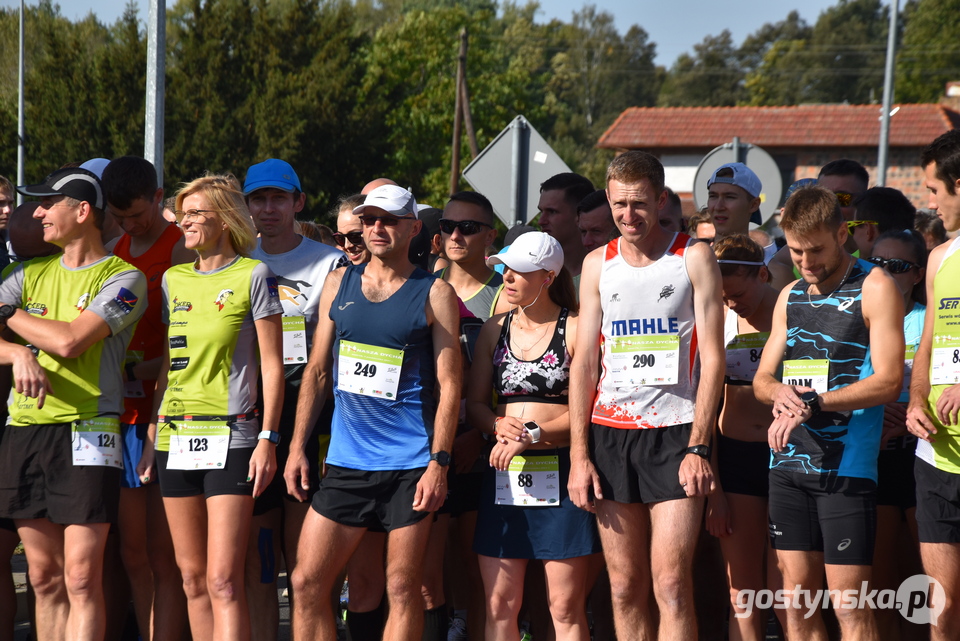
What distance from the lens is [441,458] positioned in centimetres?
427

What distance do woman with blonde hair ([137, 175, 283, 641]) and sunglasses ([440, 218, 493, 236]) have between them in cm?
140

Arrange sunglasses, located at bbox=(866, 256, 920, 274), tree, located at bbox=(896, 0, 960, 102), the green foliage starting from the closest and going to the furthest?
sunglasses, located at bbox=(866, 256, 920, 274)
the green foliage
tree, located at bbox=(896, 0, 960, 102)

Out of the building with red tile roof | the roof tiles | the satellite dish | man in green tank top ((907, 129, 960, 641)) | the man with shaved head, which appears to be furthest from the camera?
the roof tiles

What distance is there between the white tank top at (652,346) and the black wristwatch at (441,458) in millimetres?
705

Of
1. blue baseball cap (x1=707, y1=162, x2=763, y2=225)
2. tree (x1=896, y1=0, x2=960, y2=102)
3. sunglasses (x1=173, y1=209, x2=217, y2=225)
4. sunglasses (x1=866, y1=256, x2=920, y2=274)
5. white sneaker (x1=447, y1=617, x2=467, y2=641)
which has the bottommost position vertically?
white sneaker (x1=447, y1=617, x2=467, y2=641)

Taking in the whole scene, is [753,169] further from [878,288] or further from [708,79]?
[708,79]

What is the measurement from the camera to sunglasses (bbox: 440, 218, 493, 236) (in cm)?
558

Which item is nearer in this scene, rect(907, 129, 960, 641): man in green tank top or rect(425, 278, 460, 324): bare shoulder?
rect(907, 129, 960, 641): man in green tank top

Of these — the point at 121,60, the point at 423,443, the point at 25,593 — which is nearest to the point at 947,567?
the point at 423,443

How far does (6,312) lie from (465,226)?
240 cm

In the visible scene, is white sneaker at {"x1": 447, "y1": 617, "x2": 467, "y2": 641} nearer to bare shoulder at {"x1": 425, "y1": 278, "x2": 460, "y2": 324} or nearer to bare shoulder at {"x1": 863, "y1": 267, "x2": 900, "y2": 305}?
bare shoulder at {"x1": 425, "y1": 278, "x2": 460, "y2": 324}

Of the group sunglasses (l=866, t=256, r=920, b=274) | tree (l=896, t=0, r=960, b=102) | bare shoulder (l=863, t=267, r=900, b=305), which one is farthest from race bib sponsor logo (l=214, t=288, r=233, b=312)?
tree (l=896, t=0, r=960, b=102)

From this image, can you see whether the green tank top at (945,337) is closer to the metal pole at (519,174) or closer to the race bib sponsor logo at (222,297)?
the race bib sponsor logo at (222,297)

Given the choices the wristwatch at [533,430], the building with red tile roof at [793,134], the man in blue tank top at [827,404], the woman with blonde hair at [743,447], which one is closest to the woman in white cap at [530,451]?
the wristwatch at [533,430]
